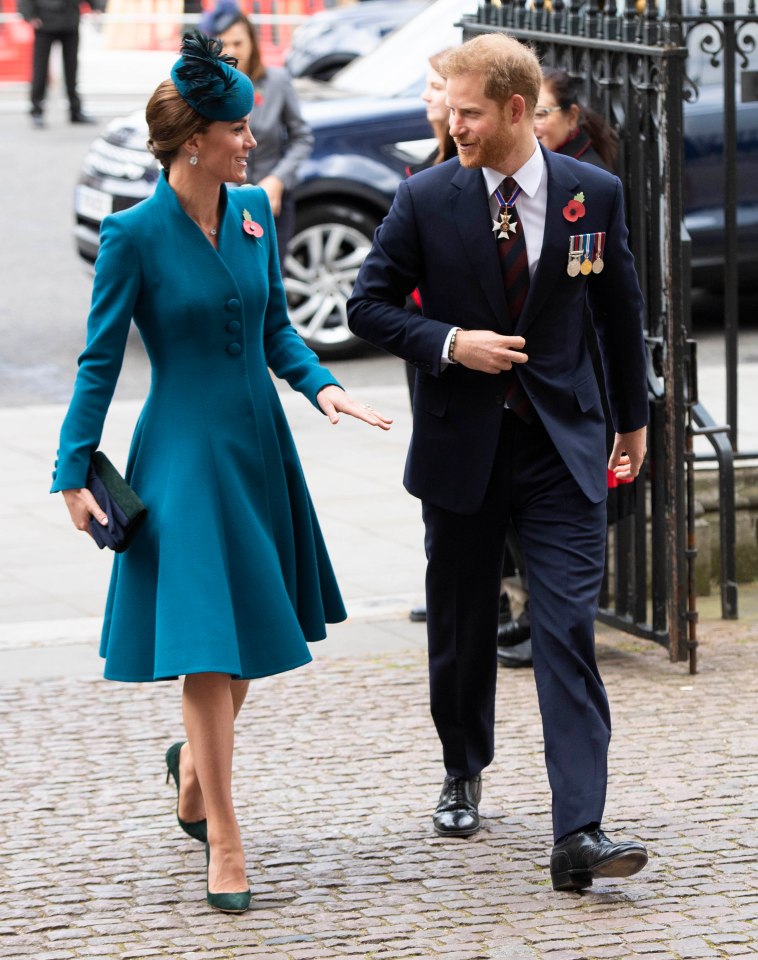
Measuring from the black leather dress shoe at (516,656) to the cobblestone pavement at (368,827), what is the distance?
52 mm

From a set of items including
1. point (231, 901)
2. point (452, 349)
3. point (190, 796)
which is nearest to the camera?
point (231, 901)

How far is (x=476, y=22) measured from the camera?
725 cm

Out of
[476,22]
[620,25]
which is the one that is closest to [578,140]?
[620,25]

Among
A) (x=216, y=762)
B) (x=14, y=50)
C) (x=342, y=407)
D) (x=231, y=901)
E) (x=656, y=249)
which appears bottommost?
(x=14, y=50)

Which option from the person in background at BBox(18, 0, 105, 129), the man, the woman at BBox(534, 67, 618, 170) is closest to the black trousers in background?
the person in background at BBox(18, 0, 105, 129)

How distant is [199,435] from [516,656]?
2214mm

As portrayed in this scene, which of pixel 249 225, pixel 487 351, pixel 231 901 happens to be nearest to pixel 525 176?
pixel 487 351

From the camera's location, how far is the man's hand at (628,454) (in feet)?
Result: 15.8

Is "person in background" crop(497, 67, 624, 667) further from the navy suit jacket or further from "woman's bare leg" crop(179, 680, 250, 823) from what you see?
"woman's bare leg" crop(179, 680, 250, 823)

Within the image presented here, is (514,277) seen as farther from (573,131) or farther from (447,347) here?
(573,131)

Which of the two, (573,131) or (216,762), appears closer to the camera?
(216,762)

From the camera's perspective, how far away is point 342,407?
445 cm

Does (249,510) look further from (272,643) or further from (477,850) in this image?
(477,850)

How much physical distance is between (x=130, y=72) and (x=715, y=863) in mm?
21239
